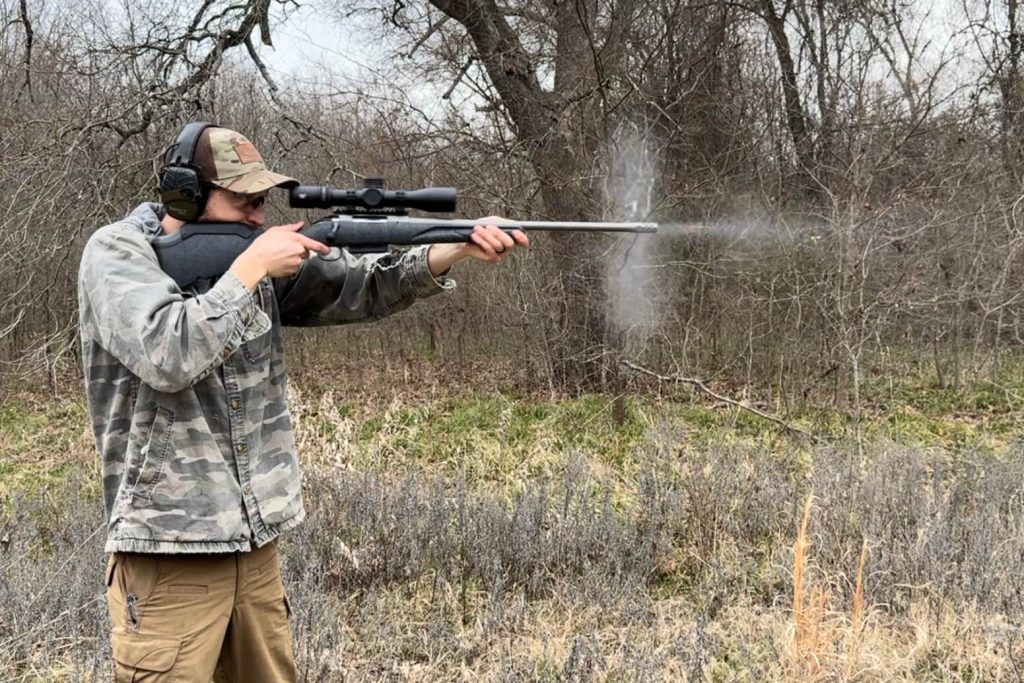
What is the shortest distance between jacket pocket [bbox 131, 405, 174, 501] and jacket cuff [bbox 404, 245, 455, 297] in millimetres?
863

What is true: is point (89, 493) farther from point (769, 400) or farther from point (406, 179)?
point (769, 400)

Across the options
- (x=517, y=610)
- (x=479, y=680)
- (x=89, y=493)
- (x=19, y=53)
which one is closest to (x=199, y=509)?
(x=479, y=680)

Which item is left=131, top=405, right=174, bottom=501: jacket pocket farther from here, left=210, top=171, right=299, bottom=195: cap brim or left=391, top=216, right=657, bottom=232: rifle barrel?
left=391, top=216, right=657, bottom=232: rifle barrel

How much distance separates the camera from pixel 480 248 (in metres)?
2.53

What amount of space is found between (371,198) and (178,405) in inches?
34.5

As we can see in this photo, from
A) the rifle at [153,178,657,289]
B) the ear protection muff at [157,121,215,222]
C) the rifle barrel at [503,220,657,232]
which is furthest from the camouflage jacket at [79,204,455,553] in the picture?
the rifle barrel at [503,220,657,232]

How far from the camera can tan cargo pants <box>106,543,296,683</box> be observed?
192 centimetres

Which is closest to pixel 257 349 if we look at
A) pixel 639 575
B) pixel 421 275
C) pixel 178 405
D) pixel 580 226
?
pixel 178 405

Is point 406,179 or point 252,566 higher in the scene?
point 406,179

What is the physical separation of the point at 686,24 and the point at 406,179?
3723 mm

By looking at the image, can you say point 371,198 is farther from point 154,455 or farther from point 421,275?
point 154,455

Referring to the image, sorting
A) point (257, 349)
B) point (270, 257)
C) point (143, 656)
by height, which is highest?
point (270, 257)

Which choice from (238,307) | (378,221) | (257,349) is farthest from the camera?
(378,221)

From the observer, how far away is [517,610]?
3639mm
